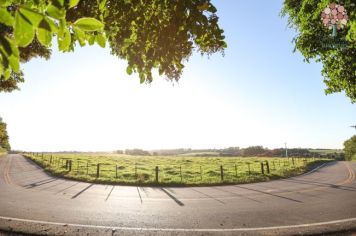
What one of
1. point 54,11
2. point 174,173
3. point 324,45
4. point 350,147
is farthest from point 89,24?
point 350,147

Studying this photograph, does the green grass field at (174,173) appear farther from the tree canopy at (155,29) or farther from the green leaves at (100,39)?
the green leaves at (100,39)

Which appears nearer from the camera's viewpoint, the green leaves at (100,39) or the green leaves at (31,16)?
the green leaves at (31,16)

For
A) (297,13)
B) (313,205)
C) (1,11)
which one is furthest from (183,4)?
(297,13)

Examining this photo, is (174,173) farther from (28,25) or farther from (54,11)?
(28,25)

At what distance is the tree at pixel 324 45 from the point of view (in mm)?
11258

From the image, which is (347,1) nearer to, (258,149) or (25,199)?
(25,199)

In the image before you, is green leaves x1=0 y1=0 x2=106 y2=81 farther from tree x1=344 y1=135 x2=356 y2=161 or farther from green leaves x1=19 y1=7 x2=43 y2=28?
tree x1=344 y1=135 x2=356 y2=161

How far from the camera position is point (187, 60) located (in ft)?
16.8

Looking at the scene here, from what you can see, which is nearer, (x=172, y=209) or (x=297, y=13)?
(x=172, y=209)

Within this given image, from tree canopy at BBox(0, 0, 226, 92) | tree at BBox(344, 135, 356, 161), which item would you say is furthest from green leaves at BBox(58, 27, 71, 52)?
tree at BBox(344, 135, 356, 161)

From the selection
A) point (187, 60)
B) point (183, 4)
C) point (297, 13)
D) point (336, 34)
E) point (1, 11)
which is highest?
point (297, 13)

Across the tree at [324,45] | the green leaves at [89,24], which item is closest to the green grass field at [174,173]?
the tree at [324,45]

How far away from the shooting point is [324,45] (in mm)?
12148

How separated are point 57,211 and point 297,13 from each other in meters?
14.3
